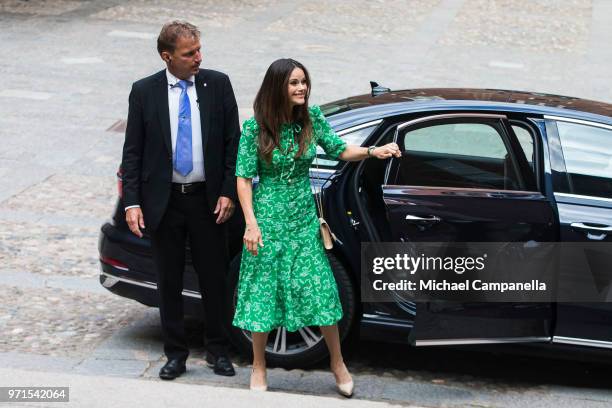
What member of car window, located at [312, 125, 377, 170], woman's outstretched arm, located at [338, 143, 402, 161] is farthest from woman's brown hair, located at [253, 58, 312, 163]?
car window, located at [312, 125, 377, 170]

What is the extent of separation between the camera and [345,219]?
19.0 feet

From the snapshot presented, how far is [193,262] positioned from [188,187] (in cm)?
47

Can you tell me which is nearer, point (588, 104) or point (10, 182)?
point (588, 104)

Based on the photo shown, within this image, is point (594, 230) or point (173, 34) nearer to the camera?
point (173, 34)

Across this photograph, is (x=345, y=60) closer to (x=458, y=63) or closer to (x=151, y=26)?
(x=458, y=63)

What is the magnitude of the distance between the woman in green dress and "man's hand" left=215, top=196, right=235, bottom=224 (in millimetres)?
185

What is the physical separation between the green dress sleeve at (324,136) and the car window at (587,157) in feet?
4.10

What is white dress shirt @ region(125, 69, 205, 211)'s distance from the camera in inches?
216

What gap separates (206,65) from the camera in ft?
51.9

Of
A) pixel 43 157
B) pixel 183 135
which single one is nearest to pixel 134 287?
pixel 183 135

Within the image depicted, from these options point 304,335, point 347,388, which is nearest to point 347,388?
point 347,388

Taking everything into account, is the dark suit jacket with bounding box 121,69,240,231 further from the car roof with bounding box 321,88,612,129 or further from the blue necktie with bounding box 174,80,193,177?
the car roof with bounding box 321,88,612,129

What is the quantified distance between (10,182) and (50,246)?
1886mm

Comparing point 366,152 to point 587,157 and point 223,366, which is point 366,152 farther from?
point 223,366
